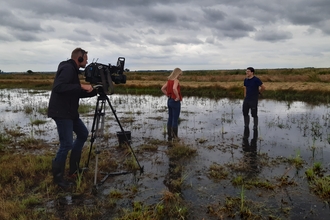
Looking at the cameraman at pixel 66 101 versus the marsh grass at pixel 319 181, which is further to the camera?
the marsh grass at pixel 319 181

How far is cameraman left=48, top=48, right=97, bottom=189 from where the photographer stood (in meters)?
3.86

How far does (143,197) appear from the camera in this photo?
4047 millimetres

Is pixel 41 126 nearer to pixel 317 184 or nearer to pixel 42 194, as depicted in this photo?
pixel 42 194

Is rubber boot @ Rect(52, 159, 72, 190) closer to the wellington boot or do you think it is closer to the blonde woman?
the wellington boot

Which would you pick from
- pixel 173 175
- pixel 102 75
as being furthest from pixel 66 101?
pixel 173 175

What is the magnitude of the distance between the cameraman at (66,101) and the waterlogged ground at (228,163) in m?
0.55

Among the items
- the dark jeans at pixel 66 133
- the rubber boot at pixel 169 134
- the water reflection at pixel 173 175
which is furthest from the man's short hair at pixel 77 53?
the rubber boot at pixel 169 134

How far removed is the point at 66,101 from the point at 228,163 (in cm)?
345

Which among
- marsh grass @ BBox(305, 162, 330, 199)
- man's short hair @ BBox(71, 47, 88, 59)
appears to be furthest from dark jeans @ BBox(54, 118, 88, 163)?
marsh grass @ BBox(305, 162, 330, 199)

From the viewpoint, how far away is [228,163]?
547cm

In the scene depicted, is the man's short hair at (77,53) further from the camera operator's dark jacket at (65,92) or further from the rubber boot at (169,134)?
the rubber boot at (169,134)

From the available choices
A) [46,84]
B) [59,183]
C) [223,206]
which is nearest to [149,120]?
[59,183]

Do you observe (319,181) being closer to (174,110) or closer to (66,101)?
(174,110)

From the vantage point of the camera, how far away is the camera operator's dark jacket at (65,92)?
383 centimetres
